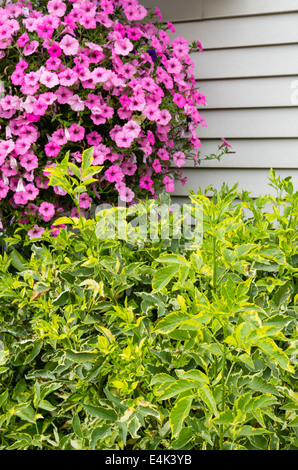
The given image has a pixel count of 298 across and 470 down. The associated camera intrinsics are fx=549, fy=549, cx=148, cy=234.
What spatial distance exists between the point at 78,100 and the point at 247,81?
3.31 feet

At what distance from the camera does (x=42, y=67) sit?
2480 millimetres

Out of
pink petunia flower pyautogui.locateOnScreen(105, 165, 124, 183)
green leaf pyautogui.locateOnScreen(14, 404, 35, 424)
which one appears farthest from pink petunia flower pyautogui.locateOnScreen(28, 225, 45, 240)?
green leaf pyautogui.locateOnScreen(14, 404, 35, 424)

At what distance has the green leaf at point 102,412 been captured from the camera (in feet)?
3.67

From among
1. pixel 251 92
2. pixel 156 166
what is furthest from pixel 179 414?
pixel 251 92

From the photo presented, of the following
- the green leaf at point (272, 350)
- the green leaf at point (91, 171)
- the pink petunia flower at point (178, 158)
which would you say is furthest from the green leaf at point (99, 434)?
the pink petunia flower at point (178, 158)

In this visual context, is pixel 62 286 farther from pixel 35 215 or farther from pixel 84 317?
pixel 35 215

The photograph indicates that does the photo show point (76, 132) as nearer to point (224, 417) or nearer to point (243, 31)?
point (243, 31)

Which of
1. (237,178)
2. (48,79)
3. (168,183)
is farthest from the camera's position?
(237,178)

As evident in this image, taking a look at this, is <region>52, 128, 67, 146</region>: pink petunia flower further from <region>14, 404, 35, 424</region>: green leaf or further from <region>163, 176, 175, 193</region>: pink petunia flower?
<region>14, 404, 35, 424</region>: green leaf

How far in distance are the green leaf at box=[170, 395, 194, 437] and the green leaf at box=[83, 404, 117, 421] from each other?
216mm

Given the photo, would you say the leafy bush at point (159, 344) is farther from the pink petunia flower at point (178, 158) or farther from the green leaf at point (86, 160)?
the pink petunia flower at point (178, 158)

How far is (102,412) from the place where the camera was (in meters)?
1.12
